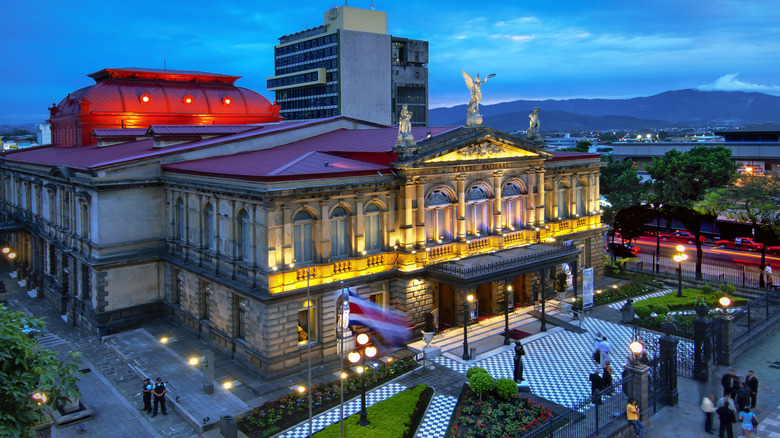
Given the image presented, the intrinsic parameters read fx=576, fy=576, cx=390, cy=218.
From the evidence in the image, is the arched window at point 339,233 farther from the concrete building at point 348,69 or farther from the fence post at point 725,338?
the concrete building at point 348,69

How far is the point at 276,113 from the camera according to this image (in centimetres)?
6178

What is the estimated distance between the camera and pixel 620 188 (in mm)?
68812

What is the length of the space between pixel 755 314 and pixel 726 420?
56.7 feet

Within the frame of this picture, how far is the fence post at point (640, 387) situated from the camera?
2438 cm

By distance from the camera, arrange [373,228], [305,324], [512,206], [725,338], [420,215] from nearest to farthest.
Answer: [725,338] → [305,324] → [373,228] → [420,215] → [512,206]

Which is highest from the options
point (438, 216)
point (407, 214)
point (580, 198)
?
point (580, 198)

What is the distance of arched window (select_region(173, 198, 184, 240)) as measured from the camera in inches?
1511

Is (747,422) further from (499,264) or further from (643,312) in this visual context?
(643,312)

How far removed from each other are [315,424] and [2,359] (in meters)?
14.4

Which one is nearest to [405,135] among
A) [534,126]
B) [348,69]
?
[534,126]

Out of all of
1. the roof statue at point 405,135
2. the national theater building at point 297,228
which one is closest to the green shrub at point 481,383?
the national theater building at point 297,228

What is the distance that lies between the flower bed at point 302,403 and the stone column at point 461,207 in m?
10.3

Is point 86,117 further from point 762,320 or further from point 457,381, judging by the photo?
point 762,320

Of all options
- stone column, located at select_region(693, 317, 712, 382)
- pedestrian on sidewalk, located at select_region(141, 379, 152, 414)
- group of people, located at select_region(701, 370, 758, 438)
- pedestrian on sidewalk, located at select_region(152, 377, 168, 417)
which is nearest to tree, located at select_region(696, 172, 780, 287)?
stone column, located at select_region(693, 317, 712, 382)
